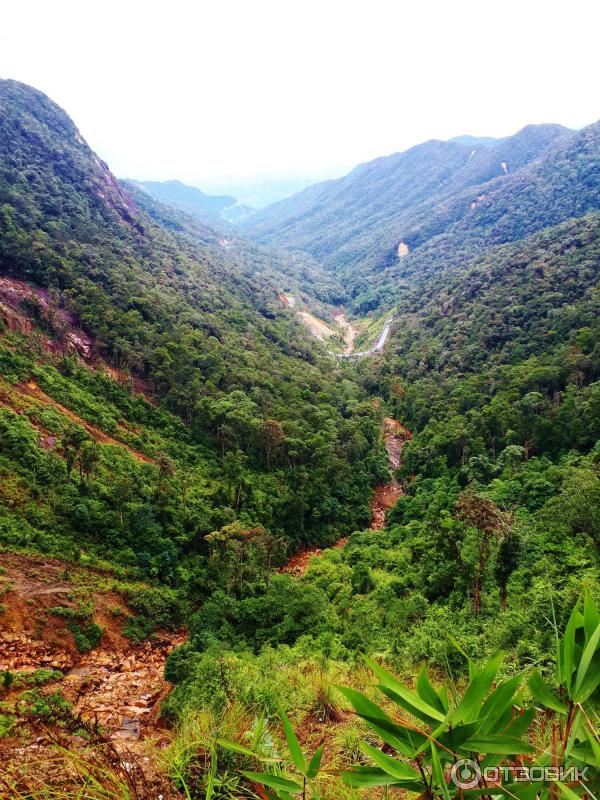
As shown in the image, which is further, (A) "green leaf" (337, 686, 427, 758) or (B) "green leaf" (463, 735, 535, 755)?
(A) "green leaf" (337, 686, 427, 758)

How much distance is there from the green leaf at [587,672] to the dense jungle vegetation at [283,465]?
0.01 m

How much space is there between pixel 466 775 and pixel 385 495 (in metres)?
32.3

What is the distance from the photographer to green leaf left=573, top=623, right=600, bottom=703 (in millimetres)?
1168

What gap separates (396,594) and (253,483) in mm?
11377

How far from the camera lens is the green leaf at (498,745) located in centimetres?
114

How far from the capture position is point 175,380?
3225 cm

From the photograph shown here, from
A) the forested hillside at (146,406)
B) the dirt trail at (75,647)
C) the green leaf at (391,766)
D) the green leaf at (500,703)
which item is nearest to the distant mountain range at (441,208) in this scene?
the forested hillside at (146,406)

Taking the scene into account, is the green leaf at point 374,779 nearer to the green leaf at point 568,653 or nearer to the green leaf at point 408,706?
the green leaf at point 408,706

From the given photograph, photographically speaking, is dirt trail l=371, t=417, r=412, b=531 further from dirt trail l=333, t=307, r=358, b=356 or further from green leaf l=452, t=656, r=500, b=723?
green leaf l=452, t=656, r=500, b=723

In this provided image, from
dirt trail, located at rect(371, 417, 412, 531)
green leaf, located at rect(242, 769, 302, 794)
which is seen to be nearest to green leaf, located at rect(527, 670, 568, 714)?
green leaf, located at rect(242, 769, 302, 794)

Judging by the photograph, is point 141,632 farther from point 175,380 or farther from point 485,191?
point 485,191

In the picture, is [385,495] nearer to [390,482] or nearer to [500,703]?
[390,482]

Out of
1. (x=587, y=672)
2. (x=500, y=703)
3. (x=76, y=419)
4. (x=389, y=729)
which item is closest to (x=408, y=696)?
(x=389, y=729)

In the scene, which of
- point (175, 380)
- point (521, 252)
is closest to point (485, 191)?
point (521, 252)
